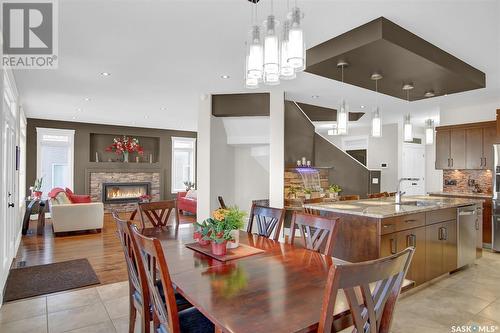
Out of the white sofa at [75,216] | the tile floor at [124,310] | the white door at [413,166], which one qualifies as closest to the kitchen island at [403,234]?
the tile floor at [124,310]

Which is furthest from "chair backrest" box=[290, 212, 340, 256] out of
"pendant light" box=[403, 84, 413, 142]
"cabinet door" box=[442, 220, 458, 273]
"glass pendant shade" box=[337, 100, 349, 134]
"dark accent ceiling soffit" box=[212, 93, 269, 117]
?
"dark accent ceiling soffit" box=[212, 93, 269, 117]

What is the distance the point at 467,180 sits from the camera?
19.8ft

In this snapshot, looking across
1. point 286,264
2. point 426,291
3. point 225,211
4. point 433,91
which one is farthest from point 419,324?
point 433,91

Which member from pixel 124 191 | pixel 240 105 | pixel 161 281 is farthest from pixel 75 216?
pixel 161 281

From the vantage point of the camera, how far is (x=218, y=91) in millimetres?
5352

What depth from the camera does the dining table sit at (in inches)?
45.4

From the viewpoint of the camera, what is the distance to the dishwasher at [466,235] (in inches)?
155

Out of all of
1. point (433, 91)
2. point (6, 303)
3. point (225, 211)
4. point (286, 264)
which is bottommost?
point (6, 303)

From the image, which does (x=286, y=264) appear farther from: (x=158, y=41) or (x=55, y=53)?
(x=55, y=53)

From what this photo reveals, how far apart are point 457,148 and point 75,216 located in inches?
298

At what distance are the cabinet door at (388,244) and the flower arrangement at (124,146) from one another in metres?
8.25

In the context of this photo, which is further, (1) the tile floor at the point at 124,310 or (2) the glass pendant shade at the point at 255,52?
(1) the tile floor at the point at 124,310

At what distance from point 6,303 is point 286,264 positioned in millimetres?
3019

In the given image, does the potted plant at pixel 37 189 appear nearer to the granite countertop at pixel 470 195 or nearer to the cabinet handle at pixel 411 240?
the cabinet handle at pixel 411 240
